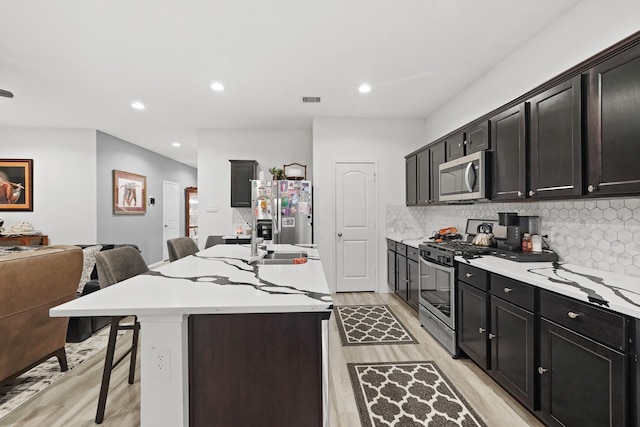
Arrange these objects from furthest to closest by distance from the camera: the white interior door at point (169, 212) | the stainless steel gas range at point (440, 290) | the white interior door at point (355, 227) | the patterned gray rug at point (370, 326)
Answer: the white interior door at point (169, 212)
the white interior door at point (355, 227)
the patterned gray rug at point (370, 326)
the stainless steel gas range at point (440, 290)

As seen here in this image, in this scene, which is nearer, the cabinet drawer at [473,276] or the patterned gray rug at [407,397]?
the patterned gray rug at [407,397]

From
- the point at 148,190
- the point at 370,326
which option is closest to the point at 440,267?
the point at 370,326

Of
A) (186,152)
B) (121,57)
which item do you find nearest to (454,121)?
(121,57)

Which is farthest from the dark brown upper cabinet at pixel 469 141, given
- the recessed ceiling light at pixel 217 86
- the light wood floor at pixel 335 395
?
the recessed ceiling light at pixel 217 86

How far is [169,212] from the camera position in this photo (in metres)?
8.02

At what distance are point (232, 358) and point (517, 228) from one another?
2428 mm

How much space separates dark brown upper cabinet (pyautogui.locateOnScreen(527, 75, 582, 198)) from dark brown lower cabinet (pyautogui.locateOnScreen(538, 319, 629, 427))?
2.83 ft

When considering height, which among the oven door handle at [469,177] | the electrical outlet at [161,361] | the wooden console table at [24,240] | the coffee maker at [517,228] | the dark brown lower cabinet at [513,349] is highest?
the oven door handle at [469,177]

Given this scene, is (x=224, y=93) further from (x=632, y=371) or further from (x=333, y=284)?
(x=632, y=371)

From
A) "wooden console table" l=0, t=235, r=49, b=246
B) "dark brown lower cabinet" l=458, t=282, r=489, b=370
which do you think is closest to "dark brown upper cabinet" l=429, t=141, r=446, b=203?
"dark brown lower cabinet" l=458, t=282, r=489, b=370

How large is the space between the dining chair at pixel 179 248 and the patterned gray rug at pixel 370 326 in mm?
1750

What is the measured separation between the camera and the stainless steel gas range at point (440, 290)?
266 cm

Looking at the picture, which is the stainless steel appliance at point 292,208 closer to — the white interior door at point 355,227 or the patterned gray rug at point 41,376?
the white interior door at point 355,227

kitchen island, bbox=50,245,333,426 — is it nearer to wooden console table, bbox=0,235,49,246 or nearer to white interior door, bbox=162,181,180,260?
wooden console table, bbox=0,235,49,246
